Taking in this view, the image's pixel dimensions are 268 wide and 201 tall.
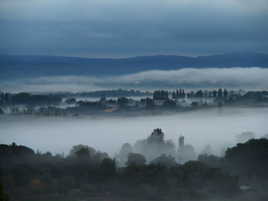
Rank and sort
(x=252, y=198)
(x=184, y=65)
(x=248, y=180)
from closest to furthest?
1. (x=252, y=198)
2. (x=248, y=180)
3. (x=184, y=65)

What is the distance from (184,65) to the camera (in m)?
21.3

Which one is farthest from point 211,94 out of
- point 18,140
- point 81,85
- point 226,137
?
point 18,140

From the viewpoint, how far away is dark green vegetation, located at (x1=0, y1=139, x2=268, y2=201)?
42.8 feet

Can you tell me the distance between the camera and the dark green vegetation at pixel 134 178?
13031 millimetres

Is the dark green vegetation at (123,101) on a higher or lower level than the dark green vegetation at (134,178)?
higher

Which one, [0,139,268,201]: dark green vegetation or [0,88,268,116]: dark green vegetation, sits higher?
[0,88,268,116]: dark green vegetation

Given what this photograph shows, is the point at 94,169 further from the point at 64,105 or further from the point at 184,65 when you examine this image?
the point at 184,65

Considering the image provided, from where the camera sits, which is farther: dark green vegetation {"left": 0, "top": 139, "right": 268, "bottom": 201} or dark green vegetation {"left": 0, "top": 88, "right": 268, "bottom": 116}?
dark green vegetation {"left": 0, "top": 88, "right": 268, "bottom": 116}

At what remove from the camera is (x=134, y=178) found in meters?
13.9

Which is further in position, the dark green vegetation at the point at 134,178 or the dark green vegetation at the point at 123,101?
the dark green vegetation at the point at 123,101

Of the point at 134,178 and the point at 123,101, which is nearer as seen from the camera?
the point at 134,178

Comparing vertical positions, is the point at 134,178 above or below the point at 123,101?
below

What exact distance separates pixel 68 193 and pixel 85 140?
483cm

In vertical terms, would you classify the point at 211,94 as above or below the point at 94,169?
above
